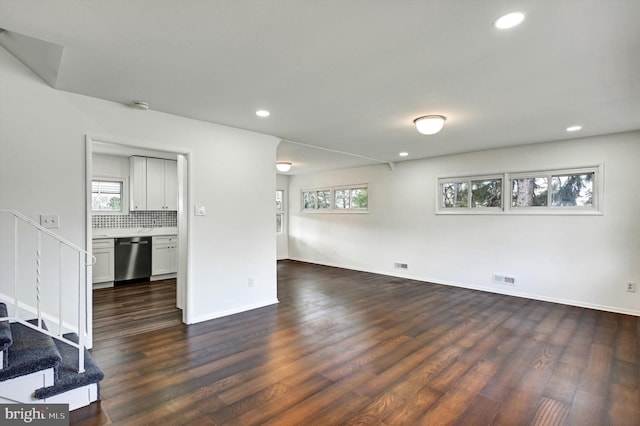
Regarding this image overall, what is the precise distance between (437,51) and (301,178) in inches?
266

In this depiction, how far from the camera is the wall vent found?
16.9ft

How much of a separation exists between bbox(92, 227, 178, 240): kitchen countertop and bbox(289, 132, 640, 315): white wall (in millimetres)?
3689

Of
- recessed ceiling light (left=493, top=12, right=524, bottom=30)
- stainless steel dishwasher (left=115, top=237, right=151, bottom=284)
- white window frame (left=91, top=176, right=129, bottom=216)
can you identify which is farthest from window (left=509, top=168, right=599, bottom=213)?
white window frame (left=91, top=176, right=129, bottom=216)

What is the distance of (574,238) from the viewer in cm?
459

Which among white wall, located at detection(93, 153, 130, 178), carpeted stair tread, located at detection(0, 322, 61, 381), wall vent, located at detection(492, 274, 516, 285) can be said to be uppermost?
white wall, located at detection(93, 153, 130, 178)

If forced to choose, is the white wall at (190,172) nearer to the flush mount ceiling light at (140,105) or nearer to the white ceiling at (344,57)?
the flush mount ceiling light at (140,105)

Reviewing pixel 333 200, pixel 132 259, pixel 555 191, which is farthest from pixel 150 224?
pixel 555 191

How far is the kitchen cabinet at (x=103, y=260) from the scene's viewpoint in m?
5.29

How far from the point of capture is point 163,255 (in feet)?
19.8

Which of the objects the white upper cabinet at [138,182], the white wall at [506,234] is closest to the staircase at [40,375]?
the white upper cabinet at [138,182]

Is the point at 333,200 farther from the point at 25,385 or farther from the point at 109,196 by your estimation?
the point at 25,385

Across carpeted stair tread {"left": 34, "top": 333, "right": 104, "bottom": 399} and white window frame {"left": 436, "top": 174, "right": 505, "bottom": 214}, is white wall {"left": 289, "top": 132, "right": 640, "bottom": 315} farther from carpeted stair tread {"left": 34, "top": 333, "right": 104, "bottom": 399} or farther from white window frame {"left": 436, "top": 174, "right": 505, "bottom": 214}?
carpeted stair tread {"left": 34, "top": 333, "right": 104, "bottom": 399}

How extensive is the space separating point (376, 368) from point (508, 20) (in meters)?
2.62

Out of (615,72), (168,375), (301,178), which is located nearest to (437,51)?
(615,72)
